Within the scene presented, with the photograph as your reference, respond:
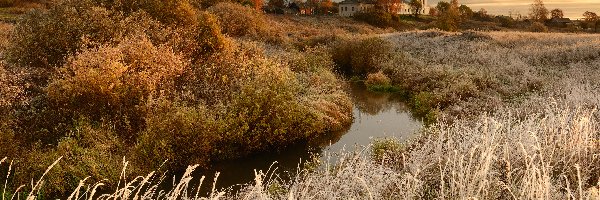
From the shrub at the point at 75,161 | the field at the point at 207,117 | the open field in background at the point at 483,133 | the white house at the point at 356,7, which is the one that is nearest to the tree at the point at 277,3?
the white house at the point at 356,7

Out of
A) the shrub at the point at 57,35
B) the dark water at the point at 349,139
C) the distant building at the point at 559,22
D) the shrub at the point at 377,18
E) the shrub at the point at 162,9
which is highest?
the shrub at the point at 162,9

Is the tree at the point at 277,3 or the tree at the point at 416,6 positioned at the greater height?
the tree at the point at 277,3

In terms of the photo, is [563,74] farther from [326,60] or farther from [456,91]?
[326,60]

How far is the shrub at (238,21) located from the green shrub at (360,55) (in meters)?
8.14

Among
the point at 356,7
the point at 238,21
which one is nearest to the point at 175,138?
the point at 238,21

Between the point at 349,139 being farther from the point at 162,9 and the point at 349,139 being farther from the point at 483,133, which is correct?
the point at 162,9

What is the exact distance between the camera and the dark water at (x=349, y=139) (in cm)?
1394

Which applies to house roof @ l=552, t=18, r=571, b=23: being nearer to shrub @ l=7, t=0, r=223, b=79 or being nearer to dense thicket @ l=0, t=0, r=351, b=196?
dense thicket @ l=0, t=0, r=351, b=196

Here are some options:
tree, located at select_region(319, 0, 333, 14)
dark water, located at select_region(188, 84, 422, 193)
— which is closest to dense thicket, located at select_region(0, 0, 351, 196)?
dark water, located at select_region(188, 84, 422, 193)

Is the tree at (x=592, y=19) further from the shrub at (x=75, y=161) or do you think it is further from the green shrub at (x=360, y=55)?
the shrub at (x=75, y=161)

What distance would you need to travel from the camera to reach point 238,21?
39.8 meters

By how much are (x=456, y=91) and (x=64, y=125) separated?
1583cm

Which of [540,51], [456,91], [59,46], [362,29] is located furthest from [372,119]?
[362,29]

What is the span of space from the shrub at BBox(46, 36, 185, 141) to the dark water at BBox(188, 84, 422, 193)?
2.73 meters
